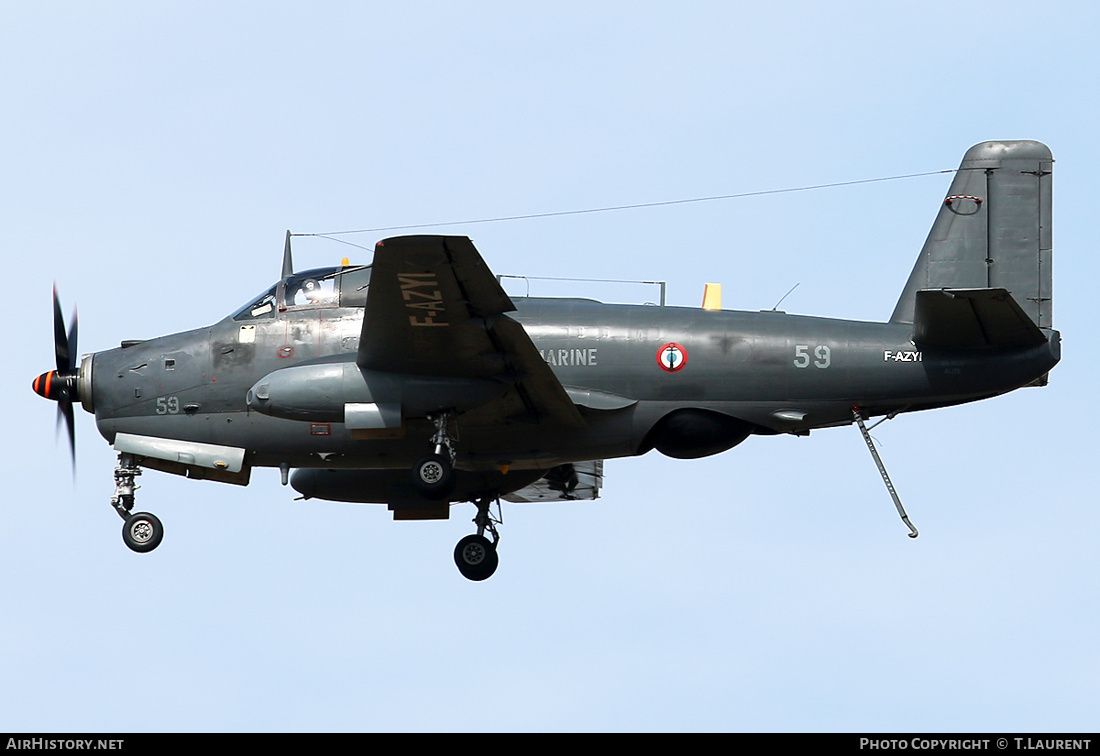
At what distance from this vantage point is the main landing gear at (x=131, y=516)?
26.6m

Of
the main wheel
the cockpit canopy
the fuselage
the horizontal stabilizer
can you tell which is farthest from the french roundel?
the main wheel

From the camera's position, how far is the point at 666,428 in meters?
25.9

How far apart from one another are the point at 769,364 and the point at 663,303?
2398mm

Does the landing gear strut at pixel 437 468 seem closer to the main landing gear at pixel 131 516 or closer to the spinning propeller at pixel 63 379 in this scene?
the main landing gear at pixel 131 516

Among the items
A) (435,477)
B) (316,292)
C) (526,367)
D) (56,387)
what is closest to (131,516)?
(56,387)

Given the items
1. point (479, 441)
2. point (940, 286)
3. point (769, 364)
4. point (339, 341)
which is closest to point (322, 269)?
point (339, 341)

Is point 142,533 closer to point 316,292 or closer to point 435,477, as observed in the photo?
point 316,292

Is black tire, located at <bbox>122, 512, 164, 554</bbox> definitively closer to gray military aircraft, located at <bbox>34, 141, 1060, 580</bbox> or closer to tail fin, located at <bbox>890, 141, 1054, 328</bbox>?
gray military aircraft, located at <bbox>34, 141, 1060, 580</bbox>

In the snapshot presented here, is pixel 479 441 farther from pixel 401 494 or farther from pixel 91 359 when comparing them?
pixel 91 359

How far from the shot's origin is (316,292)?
2669cm

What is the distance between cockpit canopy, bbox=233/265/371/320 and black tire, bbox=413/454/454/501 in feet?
9.80

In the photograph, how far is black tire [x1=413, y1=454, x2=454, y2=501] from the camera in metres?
25.2

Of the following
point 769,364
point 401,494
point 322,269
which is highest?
point 322,269

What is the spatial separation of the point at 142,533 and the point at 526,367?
22.7 feet
